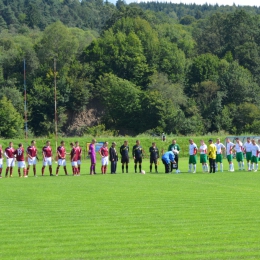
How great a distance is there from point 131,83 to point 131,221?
8212cm

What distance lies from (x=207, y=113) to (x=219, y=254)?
83.7 m

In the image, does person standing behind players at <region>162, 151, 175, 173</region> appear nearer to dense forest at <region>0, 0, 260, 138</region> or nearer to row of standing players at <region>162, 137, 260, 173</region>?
row of standing players at <region>162, 137, 260, 173</region>

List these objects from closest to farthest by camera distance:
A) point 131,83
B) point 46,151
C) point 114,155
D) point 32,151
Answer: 1. point 32,151
2. point 46,151
3. point 114,155
4. point 131,83

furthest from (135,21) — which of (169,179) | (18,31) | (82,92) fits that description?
(169,179)

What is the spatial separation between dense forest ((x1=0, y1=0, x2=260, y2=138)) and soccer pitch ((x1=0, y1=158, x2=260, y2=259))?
59698 mm

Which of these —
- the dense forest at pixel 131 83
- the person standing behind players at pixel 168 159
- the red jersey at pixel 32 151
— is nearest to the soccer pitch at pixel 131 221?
the red jersey at pixel 32 151

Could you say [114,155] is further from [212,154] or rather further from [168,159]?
[212,154]

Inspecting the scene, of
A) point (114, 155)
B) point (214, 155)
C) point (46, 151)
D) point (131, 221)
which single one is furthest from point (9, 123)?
point (131, 221)

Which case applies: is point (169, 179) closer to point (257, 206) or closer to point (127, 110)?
point (257, 206)

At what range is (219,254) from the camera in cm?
1202

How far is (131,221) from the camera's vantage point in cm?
1587

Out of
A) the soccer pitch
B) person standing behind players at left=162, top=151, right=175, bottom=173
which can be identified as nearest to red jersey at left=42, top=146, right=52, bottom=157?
person standing behind players at left=162, top=151, right=175, bottom=173

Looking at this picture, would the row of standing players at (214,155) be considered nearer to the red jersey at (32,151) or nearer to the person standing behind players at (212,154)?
the person standing behind players at (212,154)

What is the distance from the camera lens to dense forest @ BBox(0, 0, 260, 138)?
9106 centimetres
